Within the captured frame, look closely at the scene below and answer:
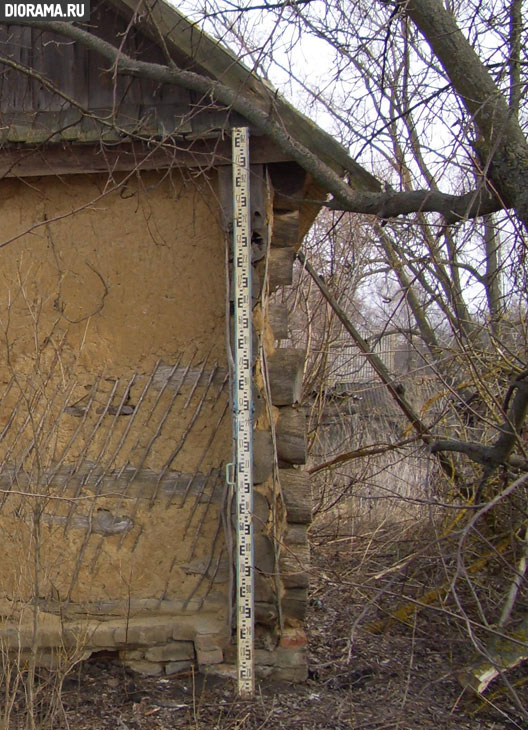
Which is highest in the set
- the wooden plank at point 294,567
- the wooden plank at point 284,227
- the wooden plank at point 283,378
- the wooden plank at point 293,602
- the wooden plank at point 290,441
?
the wooden plank at point 284,227

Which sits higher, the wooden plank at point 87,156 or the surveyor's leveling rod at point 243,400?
the wooden plank at point 87,156

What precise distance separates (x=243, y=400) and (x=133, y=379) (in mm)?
671

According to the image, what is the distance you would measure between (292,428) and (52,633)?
174cm

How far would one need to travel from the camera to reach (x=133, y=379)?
4.38m

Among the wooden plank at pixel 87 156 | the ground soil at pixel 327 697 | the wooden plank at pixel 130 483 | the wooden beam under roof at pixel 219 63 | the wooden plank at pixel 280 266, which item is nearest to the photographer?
the ground soil at pixel 327 697

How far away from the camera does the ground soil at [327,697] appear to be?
382 cm

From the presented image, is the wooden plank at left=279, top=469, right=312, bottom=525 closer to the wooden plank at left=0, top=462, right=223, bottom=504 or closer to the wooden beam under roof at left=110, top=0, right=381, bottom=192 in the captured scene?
the wooden plank at left=0, top=462, right=223, bottom=504

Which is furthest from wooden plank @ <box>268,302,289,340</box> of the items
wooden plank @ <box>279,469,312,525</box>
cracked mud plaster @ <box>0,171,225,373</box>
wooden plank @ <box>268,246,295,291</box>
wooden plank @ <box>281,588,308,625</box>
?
wooden plank @ <box>281,588,308,625</box>

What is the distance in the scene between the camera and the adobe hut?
169 inches

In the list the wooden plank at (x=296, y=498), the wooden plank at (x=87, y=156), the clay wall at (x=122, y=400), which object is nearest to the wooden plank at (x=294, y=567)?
the wooden plank at (x=296, y=498)

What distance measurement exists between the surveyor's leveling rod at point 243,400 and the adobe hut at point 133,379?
106 mm

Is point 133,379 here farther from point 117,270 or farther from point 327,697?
point 327,697

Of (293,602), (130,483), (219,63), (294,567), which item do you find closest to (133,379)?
(130,483)

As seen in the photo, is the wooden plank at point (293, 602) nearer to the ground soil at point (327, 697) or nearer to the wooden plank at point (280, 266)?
the ground soil at point (327, 697)
